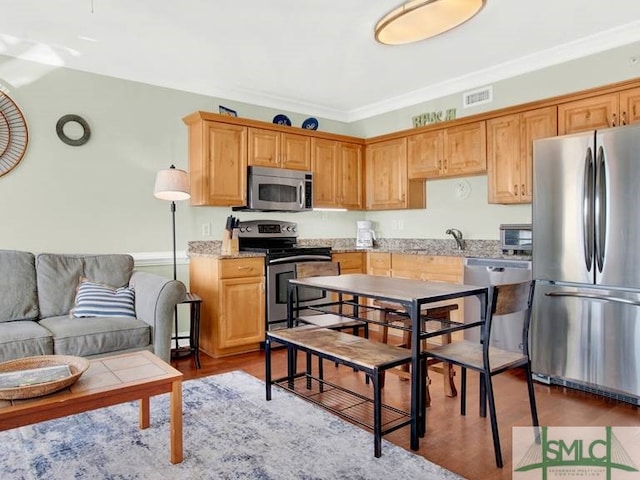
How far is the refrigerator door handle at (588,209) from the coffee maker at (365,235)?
8.65 feet

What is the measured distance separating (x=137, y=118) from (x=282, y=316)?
7.31ft

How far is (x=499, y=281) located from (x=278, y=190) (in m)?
2.25

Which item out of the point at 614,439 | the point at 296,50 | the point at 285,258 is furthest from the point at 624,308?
the point at 296,50

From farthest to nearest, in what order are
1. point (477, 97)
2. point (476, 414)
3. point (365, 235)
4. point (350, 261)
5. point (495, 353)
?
1. point (365, 235)
2. point (350, 261)
3. point (477, 97)
4. point (476, 414)
5. point (495, 353)

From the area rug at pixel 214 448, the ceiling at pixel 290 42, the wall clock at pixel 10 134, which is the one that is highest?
the ceiling at pixel 290 42

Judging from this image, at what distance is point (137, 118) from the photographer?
4.04 metres

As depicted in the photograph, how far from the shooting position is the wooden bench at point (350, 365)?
Result: 211 centimetres

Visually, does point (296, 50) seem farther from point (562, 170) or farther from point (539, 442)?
point (539, 442)

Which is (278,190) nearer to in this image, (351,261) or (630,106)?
(351,261)

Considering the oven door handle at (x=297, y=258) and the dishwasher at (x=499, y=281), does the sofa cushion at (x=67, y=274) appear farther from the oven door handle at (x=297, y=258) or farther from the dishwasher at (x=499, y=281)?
the dishwasher at (x=499, y=281)

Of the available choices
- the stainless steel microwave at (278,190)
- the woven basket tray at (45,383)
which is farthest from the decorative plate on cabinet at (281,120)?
the woven basket tray at (45,383)

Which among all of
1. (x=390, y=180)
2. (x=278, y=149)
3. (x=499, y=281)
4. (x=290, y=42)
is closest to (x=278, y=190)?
(x=278, y=149)

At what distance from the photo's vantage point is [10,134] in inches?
136

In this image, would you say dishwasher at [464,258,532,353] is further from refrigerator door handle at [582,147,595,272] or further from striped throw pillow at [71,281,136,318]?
striped throw pillow at [71,281,136,318]
